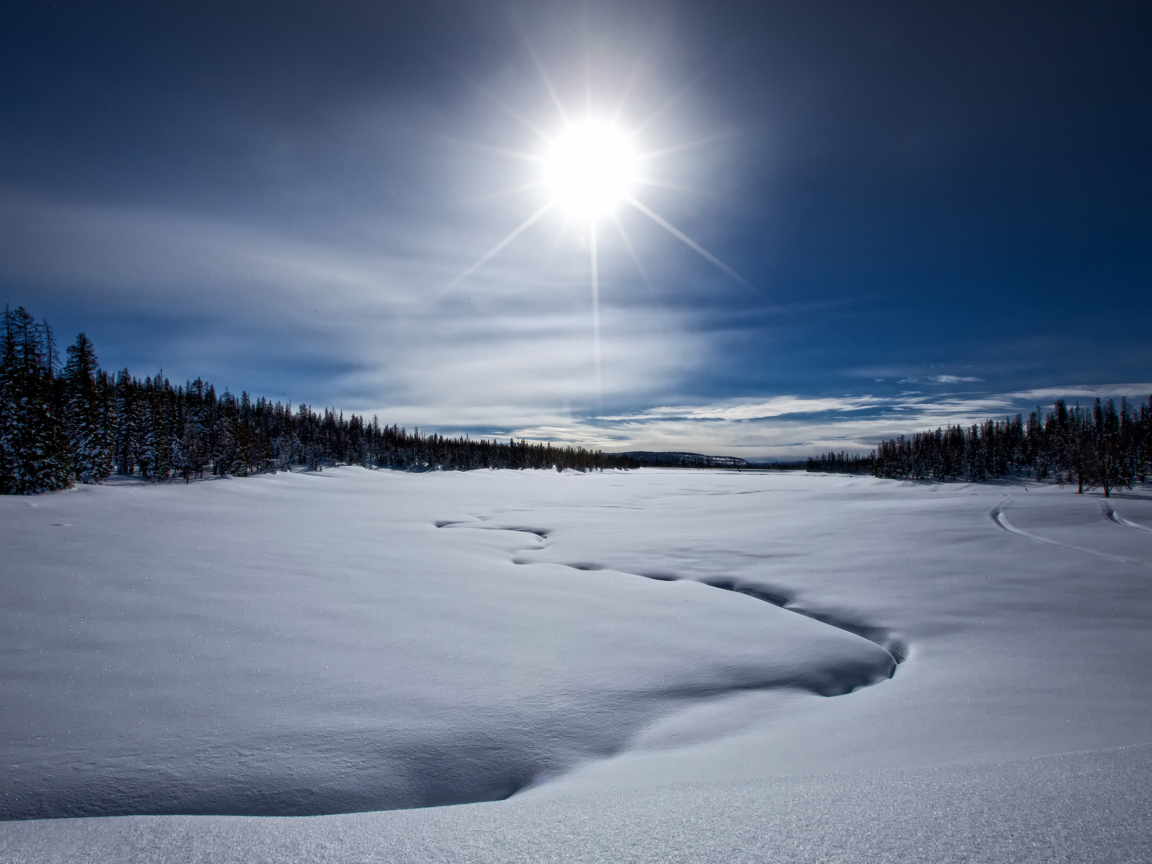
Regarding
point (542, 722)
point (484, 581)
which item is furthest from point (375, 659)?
point (484, 581)

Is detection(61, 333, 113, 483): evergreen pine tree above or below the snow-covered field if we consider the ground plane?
above

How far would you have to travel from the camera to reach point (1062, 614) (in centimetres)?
705

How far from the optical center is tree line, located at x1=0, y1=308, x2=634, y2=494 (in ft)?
82.4

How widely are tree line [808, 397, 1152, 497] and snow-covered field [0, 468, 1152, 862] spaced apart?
57194 millimetres

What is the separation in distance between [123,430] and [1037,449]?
4621 inches

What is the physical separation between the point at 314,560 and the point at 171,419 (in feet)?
164

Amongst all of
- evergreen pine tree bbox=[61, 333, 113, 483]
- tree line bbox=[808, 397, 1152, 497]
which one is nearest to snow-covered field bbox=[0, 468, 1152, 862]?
evergreen pine tree bbox=[61, 333, 113, 483]

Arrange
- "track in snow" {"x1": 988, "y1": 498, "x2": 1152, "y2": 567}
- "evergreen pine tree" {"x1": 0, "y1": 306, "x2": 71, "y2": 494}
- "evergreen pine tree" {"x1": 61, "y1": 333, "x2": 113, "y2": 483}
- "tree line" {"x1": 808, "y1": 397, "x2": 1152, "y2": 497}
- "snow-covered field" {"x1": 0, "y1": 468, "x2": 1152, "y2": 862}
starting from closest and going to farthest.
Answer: "snow-covered field" {"x1": 0, "y1": 468, "x2": 1152, "y2": 862}
"track in snow" {"x1": 988, "y1": 498, "x2": 1152, "y2": 567}
"evergreen pine tree" {"x1": 0, "y1": 306, "x2": 71, "y2": 494}
"evergreen pine tree" {"x1": 61, "y1": 333, "x2": 113, "y2": 483}
"tree line" {"x1": 808, "y1": 397, "x2": 1152, "y2": 497}

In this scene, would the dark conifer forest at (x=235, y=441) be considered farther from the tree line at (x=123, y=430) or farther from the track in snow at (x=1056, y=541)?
the track in snow at (x=1056, y=541)

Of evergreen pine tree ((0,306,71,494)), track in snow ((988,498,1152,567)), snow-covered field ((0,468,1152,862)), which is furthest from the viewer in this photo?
evergreen pine tree ((0,306,71,494))

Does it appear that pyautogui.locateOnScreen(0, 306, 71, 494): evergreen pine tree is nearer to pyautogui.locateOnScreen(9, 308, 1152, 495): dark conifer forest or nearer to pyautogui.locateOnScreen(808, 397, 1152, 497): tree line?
pyautogui.locateOnScreen(9, 308, 1152, 495): dark conifer forest

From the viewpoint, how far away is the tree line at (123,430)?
25128mm

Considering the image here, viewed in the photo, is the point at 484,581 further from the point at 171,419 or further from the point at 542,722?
the point at 171,419

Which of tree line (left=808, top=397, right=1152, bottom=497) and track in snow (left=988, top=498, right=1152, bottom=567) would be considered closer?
track in snow (left=988, top=498, right=1152, bottom=567)
